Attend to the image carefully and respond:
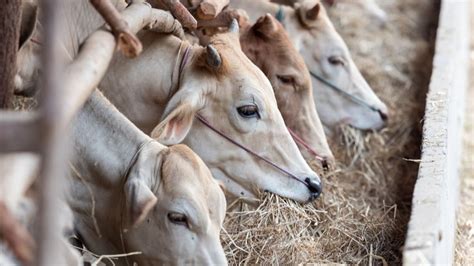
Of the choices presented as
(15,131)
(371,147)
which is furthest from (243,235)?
(15,131)

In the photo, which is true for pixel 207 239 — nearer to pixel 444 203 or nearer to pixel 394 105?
pixel 444 203

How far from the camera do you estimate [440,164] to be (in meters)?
5.73

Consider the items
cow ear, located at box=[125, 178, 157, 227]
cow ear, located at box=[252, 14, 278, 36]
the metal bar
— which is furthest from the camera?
cow ear, located at box=[252, 14, 278, 36]

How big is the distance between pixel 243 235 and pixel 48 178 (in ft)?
9.87

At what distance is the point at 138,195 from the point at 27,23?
42.3 inches

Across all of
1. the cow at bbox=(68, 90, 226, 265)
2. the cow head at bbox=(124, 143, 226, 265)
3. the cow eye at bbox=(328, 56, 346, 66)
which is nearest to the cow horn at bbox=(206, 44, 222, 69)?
the cow at bbox=(68, 90, 226, 265)

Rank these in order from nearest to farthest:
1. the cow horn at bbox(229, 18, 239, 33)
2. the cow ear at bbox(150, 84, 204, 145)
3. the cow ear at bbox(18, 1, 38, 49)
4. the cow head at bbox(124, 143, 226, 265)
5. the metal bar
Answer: the metal bar, the cow head at bbox(124, 143, 226, 265), the cow ear at bbox(18, 1, 38, 49), the cow ear at bbox(150, 84, 204, 145), the cow horn at bbox(229, 18, 239, 33)

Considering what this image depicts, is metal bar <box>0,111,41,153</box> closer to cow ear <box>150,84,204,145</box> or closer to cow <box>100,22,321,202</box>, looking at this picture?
cow ear <box>150,84,204,145</box>

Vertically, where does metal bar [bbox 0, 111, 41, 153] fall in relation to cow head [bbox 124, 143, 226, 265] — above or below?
above

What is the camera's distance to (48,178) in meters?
2.90

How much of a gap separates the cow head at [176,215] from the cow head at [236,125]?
2.63ft

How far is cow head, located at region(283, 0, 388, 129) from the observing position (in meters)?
7.64

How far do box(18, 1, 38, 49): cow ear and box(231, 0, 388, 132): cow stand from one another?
2.69 metres

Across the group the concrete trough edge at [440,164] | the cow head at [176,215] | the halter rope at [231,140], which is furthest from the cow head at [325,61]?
the cow head at [176,215]
